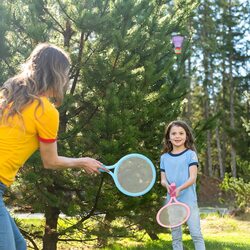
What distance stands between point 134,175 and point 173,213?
0.79m

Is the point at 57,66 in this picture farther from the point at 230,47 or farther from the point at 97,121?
the point at 230,47

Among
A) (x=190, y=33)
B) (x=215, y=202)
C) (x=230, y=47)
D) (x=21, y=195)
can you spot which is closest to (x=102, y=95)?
(x=21, y=195)

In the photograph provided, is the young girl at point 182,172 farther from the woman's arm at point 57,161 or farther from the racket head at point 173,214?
the woman's arm at point 57,161

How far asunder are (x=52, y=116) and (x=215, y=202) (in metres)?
21.9

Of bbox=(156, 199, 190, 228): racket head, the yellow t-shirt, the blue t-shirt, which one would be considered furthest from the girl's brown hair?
the yellow t-shirt

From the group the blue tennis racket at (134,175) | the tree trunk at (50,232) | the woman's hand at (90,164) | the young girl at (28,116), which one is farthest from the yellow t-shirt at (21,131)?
the tree trunk at (50,232)

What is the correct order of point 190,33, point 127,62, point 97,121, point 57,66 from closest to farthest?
point 57,66 < point 97,121 < point 127,62 < point 190,33

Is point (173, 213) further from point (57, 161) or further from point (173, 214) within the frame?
point (57, 161)

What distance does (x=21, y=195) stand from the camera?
5805mm

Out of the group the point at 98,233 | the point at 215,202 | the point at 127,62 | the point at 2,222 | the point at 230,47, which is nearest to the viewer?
the point at 2,222

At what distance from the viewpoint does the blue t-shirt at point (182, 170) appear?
16.0 ft

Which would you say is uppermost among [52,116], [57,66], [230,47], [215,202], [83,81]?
[230,47]

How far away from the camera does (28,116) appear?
8.32 ft

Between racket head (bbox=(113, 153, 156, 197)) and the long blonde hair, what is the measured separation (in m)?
1.26
